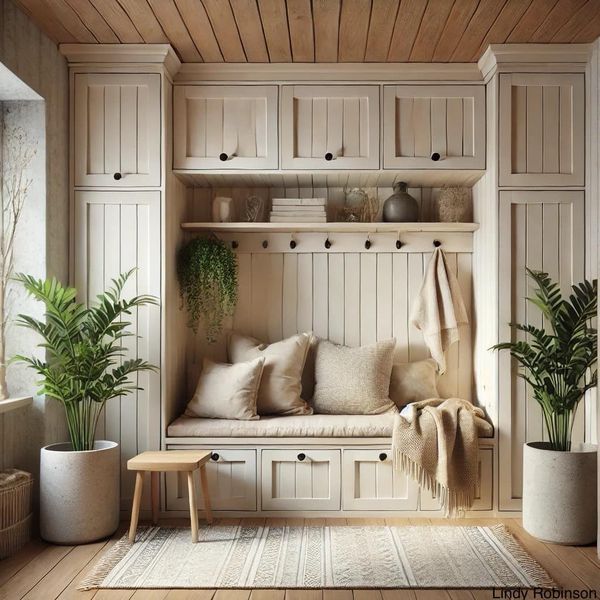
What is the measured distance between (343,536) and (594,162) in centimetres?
234

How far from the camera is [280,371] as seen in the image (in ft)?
13.1

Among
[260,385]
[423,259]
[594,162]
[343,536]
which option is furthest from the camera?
[423,259]

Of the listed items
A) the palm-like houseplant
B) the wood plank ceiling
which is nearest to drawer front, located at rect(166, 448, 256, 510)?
the palm-like houseplant

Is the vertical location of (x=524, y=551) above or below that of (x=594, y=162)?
below

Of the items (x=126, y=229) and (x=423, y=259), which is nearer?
(x=126, y=229)

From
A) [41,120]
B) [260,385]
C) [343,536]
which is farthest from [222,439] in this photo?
[41,120]

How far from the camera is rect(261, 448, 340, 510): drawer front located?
3717mm

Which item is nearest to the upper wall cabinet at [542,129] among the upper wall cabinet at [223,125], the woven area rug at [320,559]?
the upper wall cabinet at [223,125]

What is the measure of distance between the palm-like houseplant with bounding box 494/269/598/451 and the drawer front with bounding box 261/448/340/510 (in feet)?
3.64

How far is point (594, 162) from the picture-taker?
12.0 feet

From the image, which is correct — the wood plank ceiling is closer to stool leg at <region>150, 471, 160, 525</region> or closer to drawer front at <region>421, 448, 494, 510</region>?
drawer front at <region>421, 448, 494, 510</region>

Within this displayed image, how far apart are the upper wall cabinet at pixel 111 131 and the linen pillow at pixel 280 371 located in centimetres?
113

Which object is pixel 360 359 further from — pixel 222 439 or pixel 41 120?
pixel 41 120

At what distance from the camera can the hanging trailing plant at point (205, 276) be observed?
401 cm
